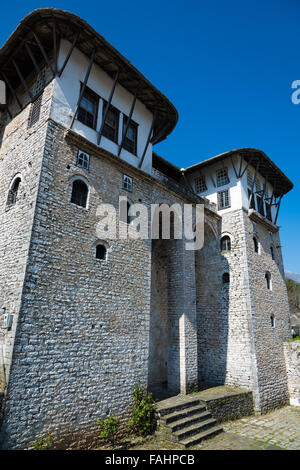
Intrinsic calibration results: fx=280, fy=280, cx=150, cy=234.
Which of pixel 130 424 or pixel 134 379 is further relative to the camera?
pixel 134 379

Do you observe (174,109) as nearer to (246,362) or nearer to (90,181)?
(90,181)

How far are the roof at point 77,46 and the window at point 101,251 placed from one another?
6.28 meters

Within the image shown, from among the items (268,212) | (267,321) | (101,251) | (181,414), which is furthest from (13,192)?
(268,212)

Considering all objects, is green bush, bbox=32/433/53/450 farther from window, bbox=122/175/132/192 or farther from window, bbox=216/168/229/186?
window, bbox=216/168/229/186

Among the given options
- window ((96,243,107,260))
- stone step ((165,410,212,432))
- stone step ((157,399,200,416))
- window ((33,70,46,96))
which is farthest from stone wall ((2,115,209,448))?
window ((33,70,46,96))

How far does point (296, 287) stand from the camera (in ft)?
97.3

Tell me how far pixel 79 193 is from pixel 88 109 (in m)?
3.09

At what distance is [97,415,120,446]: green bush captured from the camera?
712 cm

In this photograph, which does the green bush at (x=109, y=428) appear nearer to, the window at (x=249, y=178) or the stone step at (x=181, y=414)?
the stone step at (x=181, y=414)

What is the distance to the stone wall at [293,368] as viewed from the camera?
13.8 metres

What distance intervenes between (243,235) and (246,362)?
5.82 meters

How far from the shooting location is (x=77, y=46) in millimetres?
9102

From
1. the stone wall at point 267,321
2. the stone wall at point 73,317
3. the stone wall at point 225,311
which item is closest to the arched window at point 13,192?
the stone wall at point 73,317
